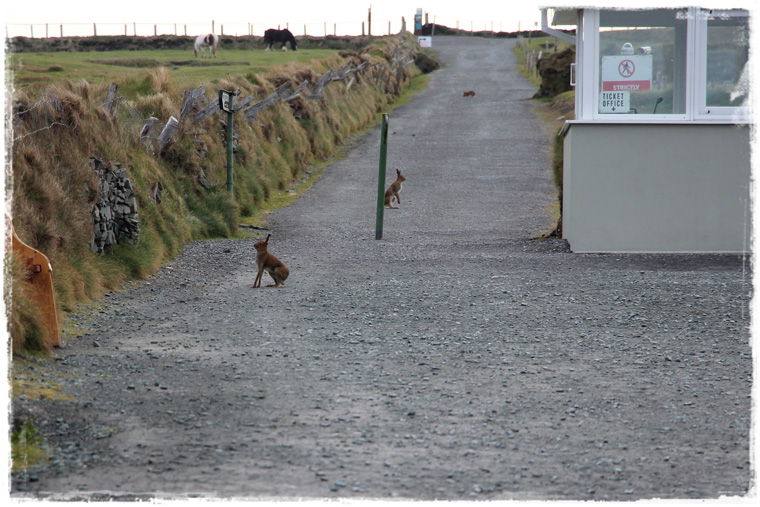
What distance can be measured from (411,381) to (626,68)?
805cm

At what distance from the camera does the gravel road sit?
14.0 feet

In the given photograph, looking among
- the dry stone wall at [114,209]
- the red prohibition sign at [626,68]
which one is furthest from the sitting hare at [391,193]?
the dry stone wall at [114,209]

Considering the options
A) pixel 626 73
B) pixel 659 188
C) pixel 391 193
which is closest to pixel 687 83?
pixel 626 73

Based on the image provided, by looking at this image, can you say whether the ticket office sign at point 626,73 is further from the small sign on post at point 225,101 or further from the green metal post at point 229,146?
the green metal post at point 229,146

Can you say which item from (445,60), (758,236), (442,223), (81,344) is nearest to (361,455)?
(81,344)

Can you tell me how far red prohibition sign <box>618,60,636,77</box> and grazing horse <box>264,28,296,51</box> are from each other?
46.5m

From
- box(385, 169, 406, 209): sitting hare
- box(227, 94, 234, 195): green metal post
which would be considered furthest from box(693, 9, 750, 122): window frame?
box(227, 94, 234, 195): green metal post

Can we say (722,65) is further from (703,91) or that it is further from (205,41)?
(205,41)

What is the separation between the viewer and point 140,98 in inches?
648

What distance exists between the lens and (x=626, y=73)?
1242 centimetres

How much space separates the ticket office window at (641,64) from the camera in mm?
12266

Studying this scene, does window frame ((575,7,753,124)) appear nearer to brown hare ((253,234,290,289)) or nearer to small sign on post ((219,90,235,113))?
brown hare ((253,234,290,289))

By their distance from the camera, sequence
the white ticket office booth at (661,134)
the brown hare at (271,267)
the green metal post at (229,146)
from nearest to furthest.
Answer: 1. the brown hare at (271,267)
2. the white ticket office booth at (661,134)
3. the green metal post at (229,146)

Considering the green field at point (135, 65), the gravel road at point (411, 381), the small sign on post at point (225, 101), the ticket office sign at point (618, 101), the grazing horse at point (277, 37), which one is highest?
the grazing horse at point (277, 37)
